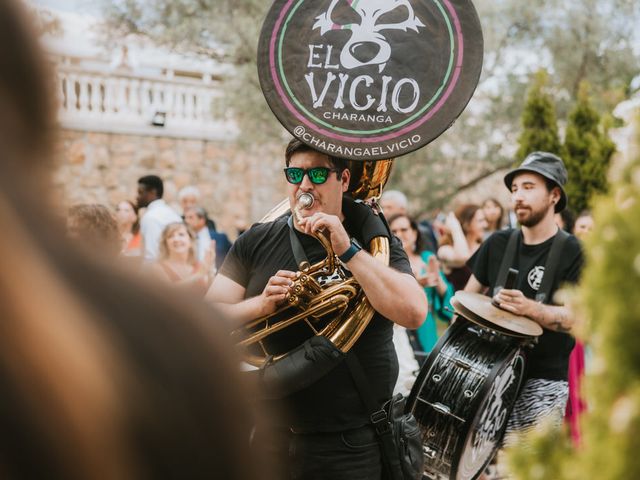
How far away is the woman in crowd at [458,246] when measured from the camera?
19.6 feet

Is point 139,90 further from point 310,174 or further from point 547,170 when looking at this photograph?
point 310,174

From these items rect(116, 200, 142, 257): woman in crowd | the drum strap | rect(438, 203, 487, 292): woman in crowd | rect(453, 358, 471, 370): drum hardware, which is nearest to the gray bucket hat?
the drum strap

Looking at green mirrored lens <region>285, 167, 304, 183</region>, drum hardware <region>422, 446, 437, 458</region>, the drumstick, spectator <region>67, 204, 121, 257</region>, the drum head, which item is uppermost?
green mirrored lens <region>285, 167, 304, 183</region>

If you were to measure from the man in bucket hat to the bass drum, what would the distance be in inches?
5.1

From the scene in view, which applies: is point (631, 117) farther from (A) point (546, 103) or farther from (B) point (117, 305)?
(A) point (546, 103)

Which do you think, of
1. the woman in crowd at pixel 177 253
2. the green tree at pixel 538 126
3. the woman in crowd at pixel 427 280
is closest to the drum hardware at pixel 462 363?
the woman in crowd at pixel 427 280

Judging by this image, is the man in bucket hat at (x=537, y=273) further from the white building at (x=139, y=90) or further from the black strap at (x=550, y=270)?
the white building at (x=139, y=90)

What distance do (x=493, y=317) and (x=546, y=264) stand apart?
23.8 inches

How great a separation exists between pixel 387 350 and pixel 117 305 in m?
2.04

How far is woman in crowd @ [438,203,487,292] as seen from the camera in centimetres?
597

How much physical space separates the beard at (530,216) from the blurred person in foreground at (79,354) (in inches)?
140

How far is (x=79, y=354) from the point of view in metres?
0.80

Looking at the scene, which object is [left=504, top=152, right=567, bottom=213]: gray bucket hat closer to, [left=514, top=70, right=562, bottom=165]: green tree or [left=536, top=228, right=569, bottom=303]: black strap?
[left=536, top=228, right=569, bottom=303]: black strap

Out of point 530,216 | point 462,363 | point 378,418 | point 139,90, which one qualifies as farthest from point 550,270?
point 139,90
